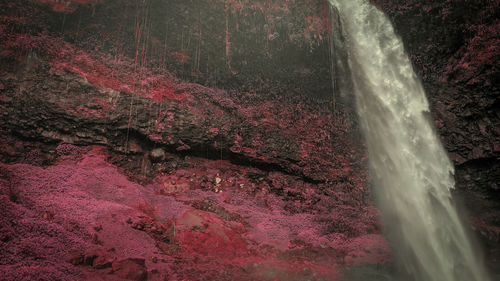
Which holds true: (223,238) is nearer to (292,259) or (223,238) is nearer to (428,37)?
(292,259)

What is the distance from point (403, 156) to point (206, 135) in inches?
348

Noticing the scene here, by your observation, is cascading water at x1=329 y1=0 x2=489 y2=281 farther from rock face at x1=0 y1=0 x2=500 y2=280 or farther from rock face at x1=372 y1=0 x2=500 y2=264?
rock face at x1=0 y1=0 x2=500 y2=280

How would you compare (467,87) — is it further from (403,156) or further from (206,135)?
(206,135)

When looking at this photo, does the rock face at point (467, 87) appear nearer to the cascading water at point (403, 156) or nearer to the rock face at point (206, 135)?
the rock face at point (206, 135)

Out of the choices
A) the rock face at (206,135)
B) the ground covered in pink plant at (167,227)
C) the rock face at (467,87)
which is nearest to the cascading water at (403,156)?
the rock face at (467,87)

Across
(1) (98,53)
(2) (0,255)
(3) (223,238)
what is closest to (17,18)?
(1) (98,53)

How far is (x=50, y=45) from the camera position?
33.8 feet

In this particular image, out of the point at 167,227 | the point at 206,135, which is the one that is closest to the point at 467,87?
the point at 206,135

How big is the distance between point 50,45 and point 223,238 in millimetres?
10055

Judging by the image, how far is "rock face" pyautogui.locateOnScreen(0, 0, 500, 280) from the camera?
23.3 ft

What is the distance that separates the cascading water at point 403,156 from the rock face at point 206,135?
0.67m

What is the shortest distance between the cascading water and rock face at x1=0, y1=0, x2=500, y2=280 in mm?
670

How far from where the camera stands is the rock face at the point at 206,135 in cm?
710

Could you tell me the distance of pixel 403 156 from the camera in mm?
11562
